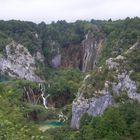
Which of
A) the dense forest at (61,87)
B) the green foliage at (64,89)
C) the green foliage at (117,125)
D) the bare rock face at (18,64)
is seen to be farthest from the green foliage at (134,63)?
the bare rock face at (18,64)

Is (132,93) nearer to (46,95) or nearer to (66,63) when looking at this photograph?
(46,95)

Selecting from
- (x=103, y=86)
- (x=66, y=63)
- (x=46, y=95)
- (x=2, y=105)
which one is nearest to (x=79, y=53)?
(x=66, y=63)

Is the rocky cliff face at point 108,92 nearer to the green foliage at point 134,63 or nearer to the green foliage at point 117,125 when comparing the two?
the green foliage at point 134,63

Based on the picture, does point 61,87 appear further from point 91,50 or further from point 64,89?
point 91,50

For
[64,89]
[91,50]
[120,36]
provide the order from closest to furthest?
[64,89], [120,36], [91,50]

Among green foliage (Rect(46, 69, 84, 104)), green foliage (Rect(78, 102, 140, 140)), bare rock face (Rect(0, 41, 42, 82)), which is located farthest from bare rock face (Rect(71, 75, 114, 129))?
bare rock face (Rect(0, 41, 42, 82))

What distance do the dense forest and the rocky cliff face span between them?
43cm

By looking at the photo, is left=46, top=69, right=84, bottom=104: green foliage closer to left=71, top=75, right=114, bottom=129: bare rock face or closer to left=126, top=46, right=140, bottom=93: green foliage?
left=71, top=75, right=114, bottom=129: bare rock face

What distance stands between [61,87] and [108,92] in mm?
26541

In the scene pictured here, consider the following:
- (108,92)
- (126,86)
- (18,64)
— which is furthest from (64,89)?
(126,86)

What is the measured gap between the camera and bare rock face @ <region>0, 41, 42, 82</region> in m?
78.1

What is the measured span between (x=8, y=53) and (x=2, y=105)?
55413mm

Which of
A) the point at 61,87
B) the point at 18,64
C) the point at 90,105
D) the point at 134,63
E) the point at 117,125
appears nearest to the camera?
the point at 117,125

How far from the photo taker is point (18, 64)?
79375mm
